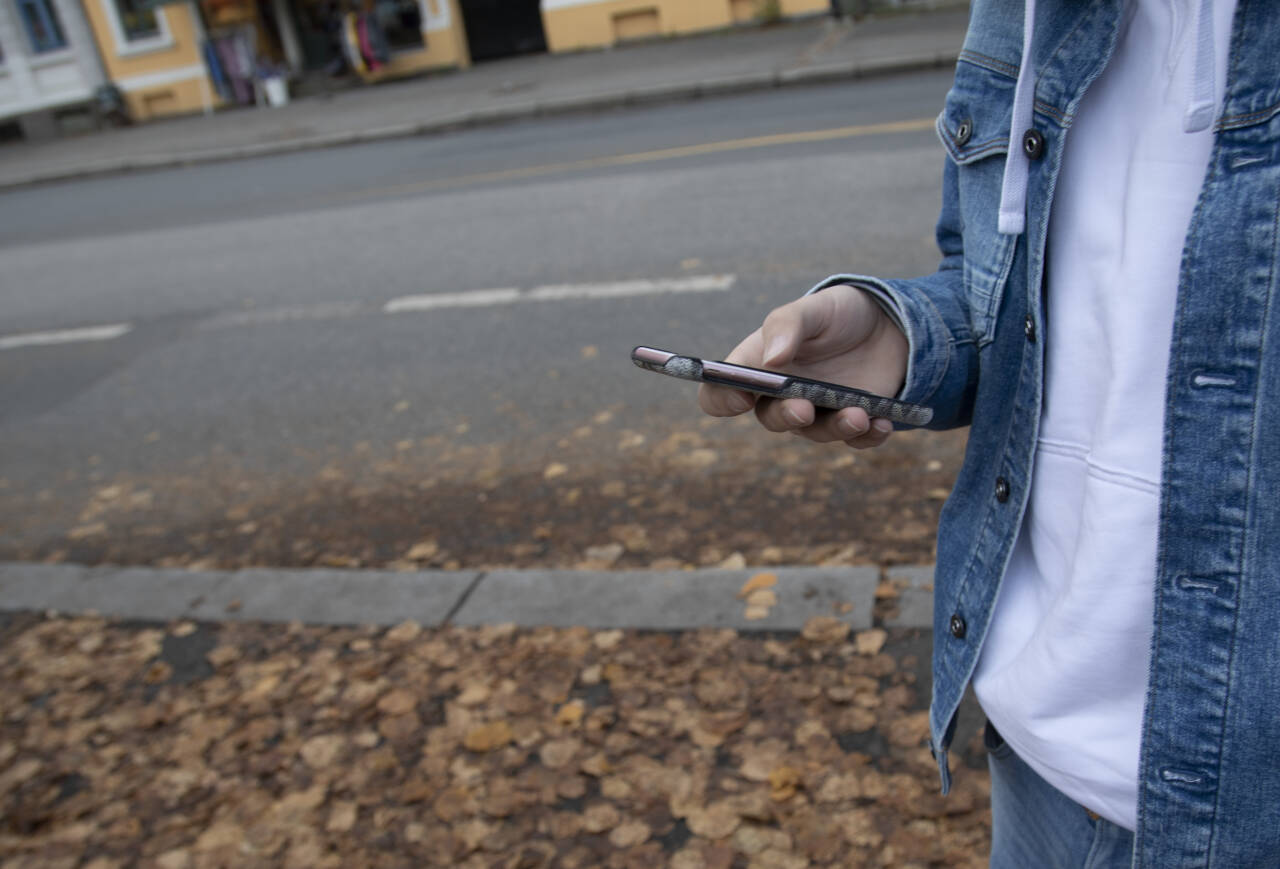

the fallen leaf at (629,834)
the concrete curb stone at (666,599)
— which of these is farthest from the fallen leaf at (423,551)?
the fallen leaf at (629,834)

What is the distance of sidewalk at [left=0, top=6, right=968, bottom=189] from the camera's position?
14.2 metres

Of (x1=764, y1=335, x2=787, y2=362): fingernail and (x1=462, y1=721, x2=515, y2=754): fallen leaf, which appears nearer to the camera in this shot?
(x1=764, y1=335, x2=787, y2=362): fingernail

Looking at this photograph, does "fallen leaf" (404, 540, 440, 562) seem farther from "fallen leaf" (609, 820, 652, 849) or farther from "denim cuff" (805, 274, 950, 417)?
"denim cuff" (805, 274, 950, 417)

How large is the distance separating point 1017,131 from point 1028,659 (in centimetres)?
61

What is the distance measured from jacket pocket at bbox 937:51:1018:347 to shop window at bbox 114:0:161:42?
2555cm

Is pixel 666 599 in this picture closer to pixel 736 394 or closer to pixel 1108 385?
pixel 736 394

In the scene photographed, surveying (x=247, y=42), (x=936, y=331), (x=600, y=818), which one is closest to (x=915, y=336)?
(x=936, y=331)

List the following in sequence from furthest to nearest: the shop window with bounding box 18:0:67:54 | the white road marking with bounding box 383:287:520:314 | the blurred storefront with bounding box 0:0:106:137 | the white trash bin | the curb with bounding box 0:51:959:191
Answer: the shop window with bounding box 18:0:67:54, the blurred storefront with bounding box 0:0:106:137, the white trash bin, the curb with bounding box 0:51:959:191, the white road marking with bounding box 383:287:520:314

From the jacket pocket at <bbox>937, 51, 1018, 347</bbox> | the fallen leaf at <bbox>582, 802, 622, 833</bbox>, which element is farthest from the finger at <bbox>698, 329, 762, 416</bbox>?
the fallen leaf at <bbox>582, 802, 622, 833</bbox>

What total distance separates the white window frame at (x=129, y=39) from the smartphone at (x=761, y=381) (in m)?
25.1

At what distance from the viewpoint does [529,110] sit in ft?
50.2

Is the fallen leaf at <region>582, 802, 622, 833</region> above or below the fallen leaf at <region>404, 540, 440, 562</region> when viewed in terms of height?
above

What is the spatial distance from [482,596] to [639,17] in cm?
1815

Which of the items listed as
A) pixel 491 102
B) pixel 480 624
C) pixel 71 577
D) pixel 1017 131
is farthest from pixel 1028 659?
pixel 491 102
